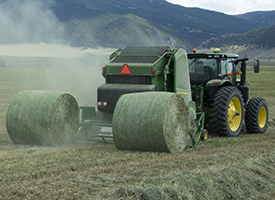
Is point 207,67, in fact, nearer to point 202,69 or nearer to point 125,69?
point 202,69

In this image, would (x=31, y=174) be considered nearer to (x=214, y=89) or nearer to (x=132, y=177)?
(x=132, y=177)

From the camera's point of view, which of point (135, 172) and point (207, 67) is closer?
point (135, 172)

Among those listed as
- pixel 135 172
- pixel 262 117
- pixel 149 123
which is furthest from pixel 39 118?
pixel 262 117

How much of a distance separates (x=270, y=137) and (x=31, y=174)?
6194 mm

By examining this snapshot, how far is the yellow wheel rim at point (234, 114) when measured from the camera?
9.48m

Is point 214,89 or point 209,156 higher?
point 214,89

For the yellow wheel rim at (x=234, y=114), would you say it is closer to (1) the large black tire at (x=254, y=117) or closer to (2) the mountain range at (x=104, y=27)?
(1) the large black tire at (x=254, y=117)

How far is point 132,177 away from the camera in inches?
211

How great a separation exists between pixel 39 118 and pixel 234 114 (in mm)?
4699

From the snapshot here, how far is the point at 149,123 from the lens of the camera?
686 centimetres

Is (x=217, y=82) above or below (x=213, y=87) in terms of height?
above

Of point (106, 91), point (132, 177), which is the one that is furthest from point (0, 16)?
point (132, 177)

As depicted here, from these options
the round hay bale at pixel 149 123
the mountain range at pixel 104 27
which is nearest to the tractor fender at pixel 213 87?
the round hay bale at pixel 149 123

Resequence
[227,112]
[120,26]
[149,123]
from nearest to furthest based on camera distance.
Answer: [149,123]
[227,112]
[120,26]
